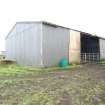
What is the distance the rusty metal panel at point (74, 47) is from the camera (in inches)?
735

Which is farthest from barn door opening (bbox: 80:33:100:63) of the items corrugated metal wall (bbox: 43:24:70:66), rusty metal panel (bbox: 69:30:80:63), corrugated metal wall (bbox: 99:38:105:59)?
corrugated metal wall (bbox: 43:24:70:66)

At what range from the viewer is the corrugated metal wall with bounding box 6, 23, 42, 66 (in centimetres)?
1551

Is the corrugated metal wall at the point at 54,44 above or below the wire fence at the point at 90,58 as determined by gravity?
above

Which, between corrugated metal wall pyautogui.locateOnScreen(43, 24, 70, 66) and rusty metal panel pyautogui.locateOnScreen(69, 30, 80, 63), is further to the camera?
rusty metal panel pyautogui.locateOnScreen(69, 30, 80, 63)

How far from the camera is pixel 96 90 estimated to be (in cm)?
684

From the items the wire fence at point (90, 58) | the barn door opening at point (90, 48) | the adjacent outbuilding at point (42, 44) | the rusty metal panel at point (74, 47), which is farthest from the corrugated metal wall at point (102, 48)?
the rusty metal panel at point (74, 47)

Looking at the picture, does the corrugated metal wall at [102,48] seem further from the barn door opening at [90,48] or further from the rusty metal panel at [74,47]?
the rusty metal panel at [74,47]

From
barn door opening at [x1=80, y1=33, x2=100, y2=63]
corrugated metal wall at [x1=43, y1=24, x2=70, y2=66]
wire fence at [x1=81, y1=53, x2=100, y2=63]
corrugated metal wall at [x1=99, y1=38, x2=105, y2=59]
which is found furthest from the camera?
corrugated metal wall at [x1=99, y1=38, x2=105, y2=59]

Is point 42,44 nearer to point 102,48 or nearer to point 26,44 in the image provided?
point 26,44

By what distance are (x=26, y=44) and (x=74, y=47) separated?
4.79m

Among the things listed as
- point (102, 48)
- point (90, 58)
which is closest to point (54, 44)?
point (90, 58)

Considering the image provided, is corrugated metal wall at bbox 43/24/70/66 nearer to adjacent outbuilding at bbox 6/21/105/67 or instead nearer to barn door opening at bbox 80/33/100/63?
adjacent outbuilding at bbox 6/21/105/67

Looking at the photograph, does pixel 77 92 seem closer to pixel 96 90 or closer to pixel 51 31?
pixel 96 90

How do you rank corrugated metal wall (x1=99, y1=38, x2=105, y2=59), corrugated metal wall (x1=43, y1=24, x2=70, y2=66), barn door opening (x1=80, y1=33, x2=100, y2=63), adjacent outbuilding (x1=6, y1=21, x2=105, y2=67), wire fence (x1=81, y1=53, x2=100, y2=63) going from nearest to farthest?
adjacent outbuilding (x1=6, y1=21, x2=105, y2=67) → corrugated metal wall (x1=43, y1=24, x2=70, y2=66) → wire fence (x1=81, y1=53, x2=100, y2=63) → barn door opening (x1=80, y1=33, x2=100, y2=63) → corrugated metal wall (x1=99, y1=38, x2=105, y2=59)
